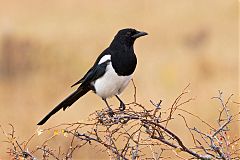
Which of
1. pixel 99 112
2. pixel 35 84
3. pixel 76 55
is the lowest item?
pixel 99 112

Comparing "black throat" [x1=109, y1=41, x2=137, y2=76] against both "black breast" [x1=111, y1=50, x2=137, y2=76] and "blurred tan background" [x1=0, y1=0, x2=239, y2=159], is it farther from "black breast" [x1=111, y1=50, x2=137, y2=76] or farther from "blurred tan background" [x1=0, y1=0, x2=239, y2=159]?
"blurred tan background" [x1=0, y1=0, x2=239, y2=159]

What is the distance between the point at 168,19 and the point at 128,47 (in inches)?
328

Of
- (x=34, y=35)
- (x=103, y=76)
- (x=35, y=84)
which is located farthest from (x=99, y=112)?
(x=34, y=35)

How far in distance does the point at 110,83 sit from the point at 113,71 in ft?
0.24

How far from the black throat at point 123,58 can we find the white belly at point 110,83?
3cm

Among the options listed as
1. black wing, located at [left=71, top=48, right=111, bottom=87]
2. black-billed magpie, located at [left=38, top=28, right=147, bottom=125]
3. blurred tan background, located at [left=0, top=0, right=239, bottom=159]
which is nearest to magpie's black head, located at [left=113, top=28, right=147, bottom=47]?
black-billed magpie, located at [left=38, top=28, right=147, bottom=125]

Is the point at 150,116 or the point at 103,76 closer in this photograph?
the point at 150,116

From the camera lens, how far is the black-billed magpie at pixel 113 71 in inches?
184

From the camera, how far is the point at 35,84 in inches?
404

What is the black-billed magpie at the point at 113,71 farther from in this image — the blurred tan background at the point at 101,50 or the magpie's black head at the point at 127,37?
the blurred tan background at the point at 101,50

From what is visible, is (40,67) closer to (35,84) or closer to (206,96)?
(35,84)

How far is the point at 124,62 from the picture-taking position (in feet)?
15.4

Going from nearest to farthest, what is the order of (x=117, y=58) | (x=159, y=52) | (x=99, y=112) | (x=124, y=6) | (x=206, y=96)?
(x=99, y=112) < (x=117, y=58) < (x=206, y=96) < (x=159, y=52) < (x=124, y=6)

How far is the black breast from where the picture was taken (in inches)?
184
